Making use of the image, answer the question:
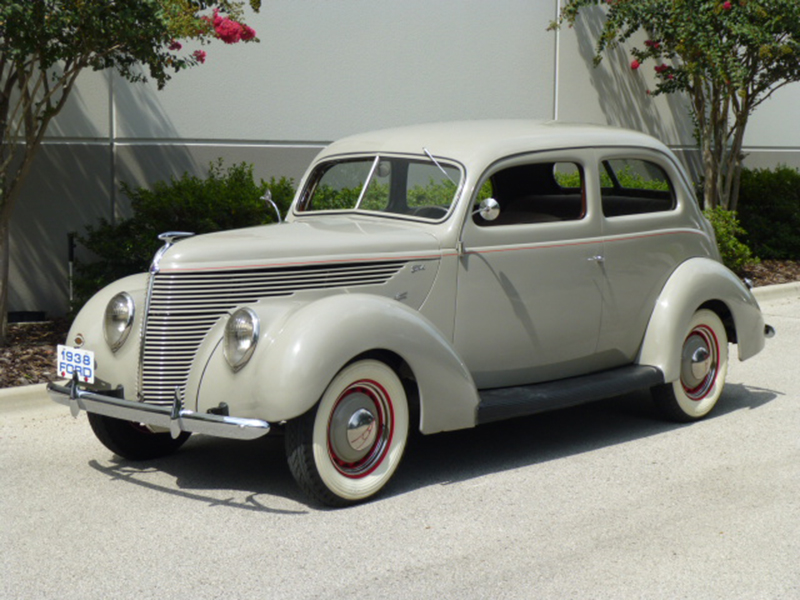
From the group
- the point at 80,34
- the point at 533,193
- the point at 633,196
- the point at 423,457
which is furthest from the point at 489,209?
the point at 80,34

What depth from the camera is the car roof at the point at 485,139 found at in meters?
6.53

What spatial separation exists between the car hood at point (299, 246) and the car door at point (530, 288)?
0.36 metres

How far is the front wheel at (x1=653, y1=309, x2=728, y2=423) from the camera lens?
281 inches

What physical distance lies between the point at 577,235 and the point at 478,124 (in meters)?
1.00

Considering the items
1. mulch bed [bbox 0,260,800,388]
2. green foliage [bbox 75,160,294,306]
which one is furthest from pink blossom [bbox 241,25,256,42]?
mulch bed [bbox 0,260,800,388]

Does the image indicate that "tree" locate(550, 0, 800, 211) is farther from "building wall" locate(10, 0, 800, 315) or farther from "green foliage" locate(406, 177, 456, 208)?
"green foliage" locate(406, 177, 456, 208)

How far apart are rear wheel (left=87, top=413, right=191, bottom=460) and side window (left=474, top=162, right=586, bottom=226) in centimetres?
244

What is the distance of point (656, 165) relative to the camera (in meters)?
7.42

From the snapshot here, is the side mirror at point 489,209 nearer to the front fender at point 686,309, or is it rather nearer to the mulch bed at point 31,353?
the front fender at point 686,309

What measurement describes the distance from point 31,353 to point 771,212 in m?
10.5

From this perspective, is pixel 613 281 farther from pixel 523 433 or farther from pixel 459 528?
pixel 459 528

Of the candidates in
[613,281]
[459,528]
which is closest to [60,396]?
[459,528]

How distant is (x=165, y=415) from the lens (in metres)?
5.34

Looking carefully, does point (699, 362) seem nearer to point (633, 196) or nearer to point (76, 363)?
point (633, 196)
